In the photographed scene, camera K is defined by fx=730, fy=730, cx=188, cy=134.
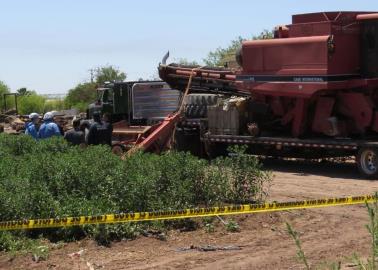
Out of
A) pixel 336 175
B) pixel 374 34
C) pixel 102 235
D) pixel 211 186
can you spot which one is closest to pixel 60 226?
pixel 102 235

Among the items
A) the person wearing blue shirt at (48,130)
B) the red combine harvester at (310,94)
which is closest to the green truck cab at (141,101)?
the red combine harvester at (310,94)

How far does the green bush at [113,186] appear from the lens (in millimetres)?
9250

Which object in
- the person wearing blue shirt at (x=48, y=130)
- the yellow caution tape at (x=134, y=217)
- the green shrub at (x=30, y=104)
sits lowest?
the green shrub at (x=30, y=104)

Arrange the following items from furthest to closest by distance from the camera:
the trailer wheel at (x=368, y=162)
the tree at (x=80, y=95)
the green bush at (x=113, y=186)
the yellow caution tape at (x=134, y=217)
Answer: the tree at (x=80, y=95) < the trailer wheel at (x=368, y=162) < the green bush at (x=113, y=186) < the yellow caution tape at (x=134, y=217)

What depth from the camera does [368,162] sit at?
1555 centimetres

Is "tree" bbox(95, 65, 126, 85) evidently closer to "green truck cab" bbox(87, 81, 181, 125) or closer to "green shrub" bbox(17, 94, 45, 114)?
"green shrub" bbox(17, 94, 45, 114)

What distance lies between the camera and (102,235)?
890cm

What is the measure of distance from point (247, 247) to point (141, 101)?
1650cm

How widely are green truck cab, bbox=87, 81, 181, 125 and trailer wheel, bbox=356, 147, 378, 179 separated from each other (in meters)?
10.1

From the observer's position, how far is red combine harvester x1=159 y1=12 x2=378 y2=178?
16.2m

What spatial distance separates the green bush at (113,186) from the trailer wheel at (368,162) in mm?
4595

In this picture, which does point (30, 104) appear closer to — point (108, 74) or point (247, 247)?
point (108, 74)

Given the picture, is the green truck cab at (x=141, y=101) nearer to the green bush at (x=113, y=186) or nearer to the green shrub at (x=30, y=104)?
the green bush at (x=113, y=186)

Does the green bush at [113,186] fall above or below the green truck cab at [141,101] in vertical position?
below
